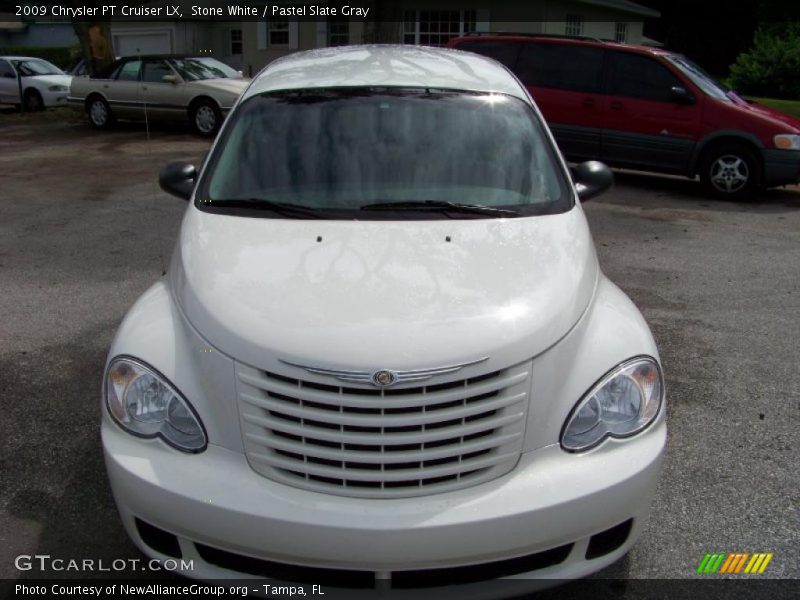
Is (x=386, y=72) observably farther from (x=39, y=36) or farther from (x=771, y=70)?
(x=39, y=36)

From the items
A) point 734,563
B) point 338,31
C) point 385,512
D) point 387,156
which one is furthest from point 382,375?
point 338,31

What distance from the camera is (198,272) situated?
2965mm

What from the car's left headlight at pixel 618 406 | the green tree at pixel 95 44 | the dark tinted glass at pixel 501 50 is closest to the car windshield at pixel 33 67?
the green tree at pixel 95 44

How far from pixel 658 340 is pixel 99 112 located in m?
14.9

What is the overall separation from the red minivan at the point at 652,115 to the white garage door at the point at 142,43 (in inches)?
827

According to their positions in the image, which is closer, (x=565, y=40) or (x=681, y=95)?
(x=681, y=95)

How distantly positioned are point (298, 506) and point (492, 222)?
4.83ft

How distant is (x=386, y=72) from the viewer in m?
4.14

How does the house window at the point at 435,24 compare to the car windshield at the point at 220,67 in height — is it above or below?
above

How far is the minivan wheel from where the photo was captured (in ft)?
34.2

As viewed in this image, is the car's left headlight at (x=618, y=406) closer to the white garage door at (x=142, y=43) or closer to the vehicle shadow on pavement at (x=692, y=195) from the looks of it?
the vehicle shadow on pavement at (x=692, y=195)

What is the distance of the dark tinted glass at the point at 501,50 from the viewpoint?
1166 cm

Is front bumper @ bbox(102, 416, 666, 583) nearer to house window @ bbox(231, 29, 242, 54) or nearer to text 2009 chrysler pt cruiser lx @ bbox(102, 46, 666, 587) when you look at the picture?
text 2009 chrysler pt cruiser lx @ bbox(102, 46, 666, 587)

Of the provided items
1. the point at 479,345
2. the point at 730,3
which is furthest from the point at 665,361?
the point at 730,3
